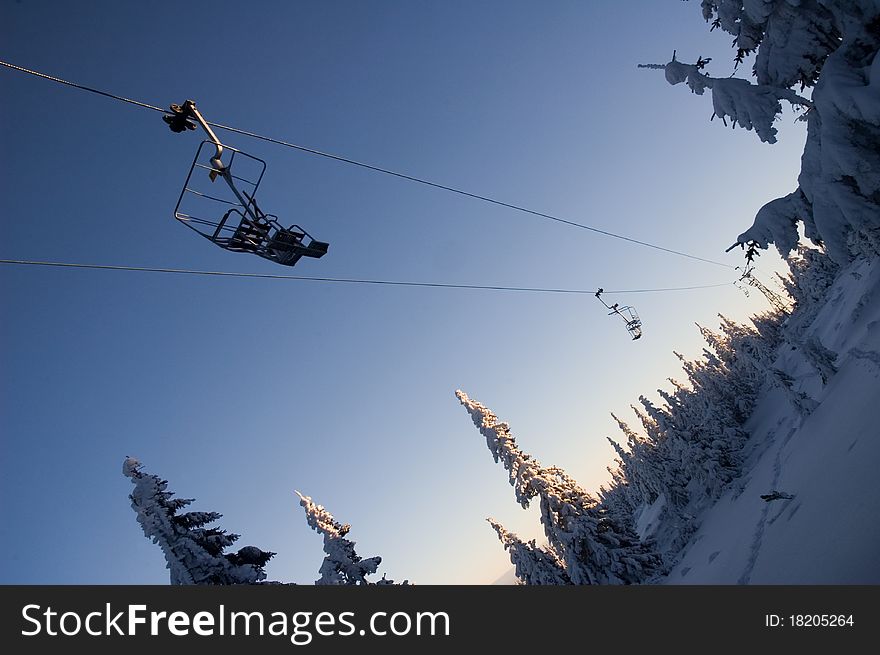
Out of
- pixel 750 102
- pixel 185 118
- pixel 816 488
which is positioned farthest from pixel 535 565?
pixel 185 118

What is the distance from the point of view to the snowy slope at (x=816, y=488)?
10195 mm

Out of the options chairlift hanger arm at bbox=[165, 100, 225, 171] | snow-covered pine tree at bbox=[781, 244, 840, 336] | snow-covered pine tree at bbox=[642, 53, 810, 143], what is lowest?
snow-covered pine tree at bbox=[642, 53, 810, 143]

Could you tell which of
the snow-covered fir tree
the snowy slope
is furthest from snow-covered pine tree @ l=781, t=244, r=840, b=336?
the snow-covered fir tree

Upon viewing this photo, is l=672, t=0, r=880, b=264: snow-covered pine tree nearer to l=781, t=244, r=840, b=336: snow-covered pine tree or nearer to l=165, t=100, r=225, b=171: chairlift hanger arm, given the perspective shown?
l=165, t=100, r=225, b=171: chairlift hanger arm

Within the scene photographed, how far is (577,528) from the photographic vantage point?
22969 millimetres

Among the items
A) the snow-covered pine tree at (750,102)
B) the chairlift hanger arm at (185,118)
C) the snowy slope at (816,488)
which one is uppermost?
the chairlift hanger arm at (185,118)

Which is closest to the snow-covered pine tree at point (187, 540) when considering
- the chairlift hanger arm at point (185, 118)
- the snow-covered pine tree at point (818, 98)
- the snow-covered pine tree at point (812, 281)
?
the chairlift hanger arm at point (185, 118)

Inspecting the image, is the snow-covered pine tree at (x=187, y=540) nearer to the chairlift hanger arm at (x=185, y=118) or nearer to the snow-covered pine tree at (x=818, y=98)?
the chairlift hanger arm at (x=185, y=118)

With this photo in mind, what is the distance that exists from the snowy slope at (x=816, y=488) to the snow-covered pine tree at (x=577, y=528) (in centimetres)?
321

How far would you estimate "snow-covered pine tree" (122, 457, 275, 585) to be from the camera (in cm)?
1452

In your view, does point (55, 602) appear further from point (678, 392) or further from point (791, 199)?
point (678, 392)

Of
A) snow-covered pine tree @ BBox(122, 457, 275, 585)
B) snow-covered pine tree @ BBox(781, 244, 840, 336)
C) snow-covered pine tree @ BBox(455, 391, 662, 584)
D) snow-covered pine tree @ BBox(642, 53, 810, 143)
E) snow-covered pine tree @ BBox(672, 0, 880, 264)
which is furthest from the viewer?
snow-covered pine tree @ BBox(781, 244, 840, 336)

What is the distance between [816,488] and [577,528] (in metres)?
11.3

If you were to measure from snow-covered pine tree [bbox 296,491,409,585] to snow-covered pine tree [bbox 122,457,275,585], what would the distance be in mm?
3074
